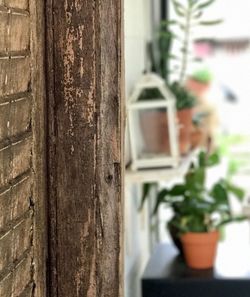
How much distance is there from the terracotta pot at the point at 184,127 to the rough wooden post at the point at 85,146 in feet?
4.48

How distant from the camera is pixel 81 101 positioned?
34.9 inches

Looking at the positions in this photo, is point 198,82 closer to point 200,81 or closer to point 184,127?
point 200,81

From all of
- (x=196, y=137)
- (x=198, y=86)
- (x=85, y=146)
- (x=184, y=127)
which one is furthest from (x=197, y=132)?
(x=85, y=146)

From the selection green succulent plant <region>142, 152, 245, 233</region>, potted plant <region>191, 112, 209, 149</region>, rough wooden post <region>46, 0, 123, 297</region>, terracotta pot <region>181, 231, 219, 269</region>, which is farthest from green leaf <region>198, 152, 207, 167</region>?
rough wooden post <region>46, 0, 123, 297</region>

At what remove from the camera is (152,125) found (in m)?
2.00

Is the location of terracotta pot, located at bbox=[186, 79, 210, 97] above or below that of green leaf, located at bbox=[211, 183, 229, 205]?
above

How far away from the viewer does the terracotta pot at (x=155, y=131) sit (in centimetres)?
198

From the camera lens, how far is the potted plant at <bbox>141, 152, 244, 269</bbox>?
1775 mm

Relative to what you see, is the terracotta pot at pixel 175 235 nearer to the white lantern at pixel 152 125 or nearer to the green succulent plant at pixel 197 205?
the green succulent plant at pixel 197 205

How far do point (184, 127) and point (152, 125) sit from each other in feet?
0.94

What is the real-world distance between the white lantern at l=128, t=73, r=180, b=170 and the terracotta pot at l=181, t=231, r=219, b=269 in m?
0.24

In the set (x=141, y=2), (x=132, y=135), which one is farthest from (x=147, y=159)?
(x=141, y=2)

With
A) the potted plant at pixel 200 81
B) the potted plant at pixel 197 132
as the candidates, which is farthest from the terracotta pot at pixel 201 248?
the potted plant at pixel 200 81

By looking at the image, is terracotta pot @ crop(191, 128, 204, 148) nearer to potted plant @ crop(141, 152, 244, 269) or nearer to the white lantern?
the white lantern
